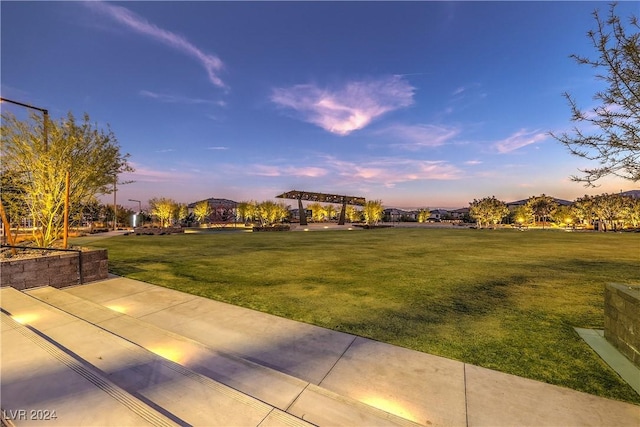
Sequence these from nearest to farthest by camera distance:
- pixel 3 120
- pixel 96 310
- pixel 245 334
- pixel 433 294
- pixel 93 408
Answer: pixel 93 408, pixel 245 334, pixel 96 310, pixel 433 294, pixel 3 120

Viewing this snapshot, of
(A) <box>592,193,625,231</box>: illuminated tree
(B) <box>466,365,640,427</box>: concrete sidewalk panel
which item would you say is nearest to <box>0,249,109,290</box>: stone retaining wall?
(B) <box>466,365,640,427</box>: concrete sidewalk panel

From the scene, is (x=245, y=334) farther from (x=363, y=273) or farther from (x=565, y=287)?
(x=565, y=287)

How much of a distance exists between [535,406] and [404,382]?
1.27 m

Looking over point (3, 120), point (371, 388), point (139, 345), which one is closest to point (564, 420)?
point (371, 388)

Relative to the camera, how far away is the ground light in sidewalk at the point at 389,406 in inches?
105

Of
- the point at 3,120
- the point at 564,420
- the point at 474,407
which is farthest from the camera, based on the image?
the point at 3,120

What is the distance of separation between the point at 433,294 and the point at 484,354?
2881 mm

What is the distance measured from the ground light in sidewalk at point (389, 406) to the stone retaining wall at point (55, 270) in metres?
8.07

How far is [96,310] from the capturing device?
5.14 meters

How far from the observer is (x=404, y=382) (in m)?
3.18

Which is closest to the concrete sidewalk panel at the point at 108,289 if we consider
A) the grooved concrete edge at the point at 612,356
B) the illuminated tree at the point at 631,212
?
the grooved concrete edge at the point at 612,356

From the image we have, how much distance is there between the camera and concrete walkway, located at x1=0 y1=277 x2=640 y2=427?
2420mm

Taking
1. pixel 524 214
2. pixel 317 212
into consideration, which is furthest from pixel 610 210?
pixel 317 212

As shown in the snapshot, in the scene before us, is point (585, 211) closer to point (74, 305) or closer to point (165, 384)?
point (165, 384)
